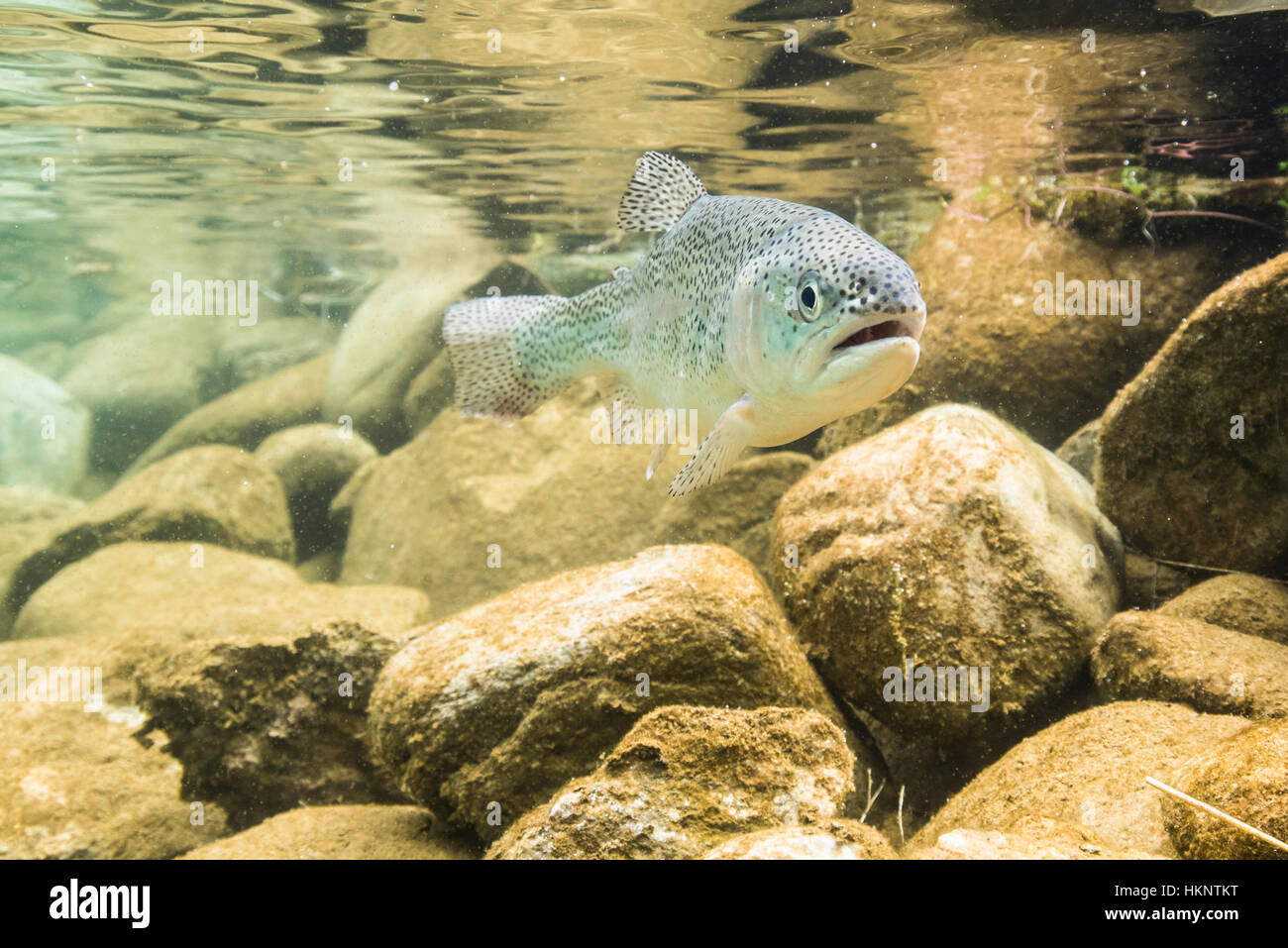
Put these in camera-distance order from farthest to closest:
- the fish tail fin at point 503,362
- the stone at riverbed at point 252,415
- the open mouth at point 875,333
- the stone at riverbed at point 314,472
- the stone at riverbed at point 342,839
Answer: the stone at riverbed at point 252,415 → the stone at riverbed at point 314,472 → the fish tail fin at point 503,362 → the stone at riverbed at point 342,839 → the open mouth at point 875,333

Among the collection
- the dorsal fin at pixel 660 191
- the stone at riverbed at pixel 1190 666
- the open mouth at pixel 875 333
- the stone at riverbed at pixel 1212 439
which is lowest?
the stone at riverbed at pixel 1190 666

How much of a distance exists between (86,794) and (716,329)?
4.83 m

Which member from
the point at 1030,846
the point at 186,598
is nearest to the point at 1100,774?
the point at 1030,846

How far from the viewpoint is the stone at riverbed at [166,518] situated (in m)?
9.53

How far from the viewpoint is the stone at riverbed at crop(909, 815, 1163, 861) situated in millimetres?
2326

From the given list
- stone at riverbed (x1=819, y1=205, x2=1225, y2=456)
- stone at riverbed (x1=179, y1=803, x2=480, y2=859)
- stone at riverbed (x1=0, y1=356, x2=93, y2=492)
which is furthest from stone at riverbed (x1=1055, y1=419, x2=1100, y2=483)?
stone at riverbed (x1=0, y1=356, x2=93, y2=492)

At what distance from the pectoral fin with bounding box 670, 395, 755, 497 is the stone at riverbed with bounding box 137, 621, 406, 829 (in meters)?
2.84

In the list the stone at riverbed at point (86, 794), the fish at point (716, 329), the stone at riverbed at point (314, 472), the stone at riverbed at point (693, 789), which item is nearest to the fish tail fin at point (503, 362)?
the fish at point (716, 329)

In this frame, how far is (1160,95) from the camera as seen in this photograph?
29.2ft

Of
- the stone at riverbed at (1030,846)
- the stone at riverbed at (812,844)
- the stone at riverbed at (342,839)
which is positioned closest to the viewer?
the stone at riverbed at (812,844)

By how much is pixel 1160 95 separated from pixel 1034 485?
7.20 metres

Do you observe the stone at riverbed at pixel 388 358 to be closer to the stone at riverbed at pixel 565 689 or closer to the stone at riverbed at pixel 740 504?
the stone at riverbed at pixel 740 504
